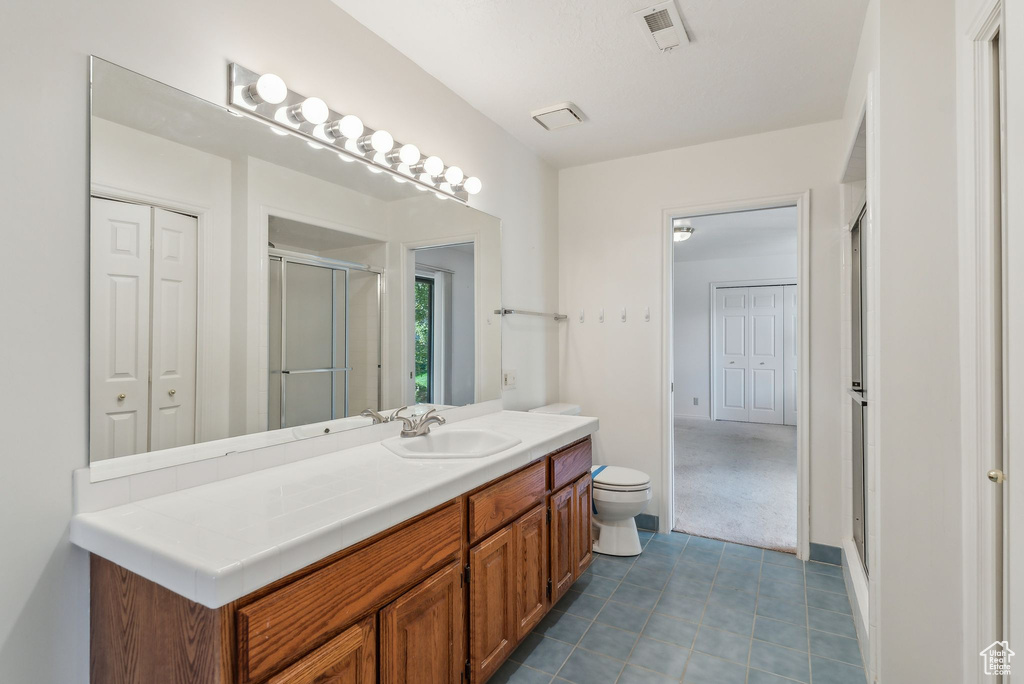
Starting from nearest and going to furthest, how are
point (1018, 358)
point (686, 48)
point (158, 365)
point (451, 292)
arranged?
point (1018, 358), point (158, 365), point (686, 48), point (451, 292)

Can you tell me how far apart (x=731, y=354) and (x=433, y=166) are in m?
5.96

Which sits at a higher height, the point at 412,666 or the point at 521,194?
the point at 521,194

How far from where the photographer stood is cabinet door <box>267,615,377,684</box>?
37.8 inches

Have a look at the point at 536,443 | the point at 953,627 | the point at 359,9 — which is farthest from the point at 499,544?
the point at 359,9

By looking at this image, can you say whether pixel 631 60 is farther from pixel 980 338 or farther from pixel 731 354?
pixel 731 354

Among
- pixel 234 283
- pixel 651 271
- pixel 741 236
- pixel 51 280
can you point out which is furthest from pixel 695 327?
pixel 51 280

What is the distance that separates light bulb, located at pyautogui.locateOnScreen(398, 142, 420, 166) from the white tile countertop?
3.85 ft

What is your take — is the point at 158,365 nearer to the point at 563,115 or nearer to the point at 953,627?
the point at 563,115

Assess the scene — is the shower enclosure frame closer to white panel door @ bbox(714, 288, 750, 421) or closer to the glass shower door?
the glass shower door

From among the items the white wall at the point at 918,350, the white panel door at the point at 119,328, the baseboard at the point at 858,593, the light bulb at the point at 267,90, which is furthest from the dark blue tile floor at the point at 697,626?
the light bulb at the point at 267,90

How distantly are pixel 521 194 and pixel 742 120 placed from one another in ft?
4.14

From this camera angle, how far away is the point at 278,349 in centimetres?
152

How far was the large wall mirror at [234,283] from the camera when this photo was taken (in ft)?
3.79

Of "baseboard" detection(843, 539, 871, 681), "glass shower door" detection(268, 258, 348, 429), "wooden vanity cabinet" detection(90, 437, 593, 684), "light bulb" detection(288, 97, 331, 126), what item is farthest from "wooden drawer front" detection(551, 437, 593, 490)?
"light bulb" detection(288, 97, 331, 126)
